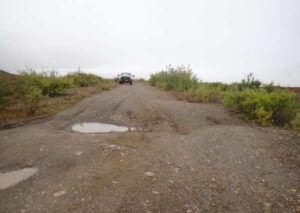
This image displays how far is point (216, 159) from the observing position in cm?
494

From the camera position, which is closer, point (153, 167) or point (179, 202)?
point (179, 202)

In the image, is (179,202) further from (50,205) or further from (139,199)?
(50,205)

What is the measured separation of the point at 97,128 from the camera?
7141 millimetres

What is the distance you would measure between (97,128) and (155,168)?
318 cm

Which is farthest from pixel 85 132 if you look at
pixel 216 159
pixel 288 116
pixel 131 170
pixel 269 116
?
pixel 288 116

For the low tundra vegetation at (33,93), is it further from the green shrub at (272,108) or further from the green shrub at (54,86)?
the green shrub at (272,108)

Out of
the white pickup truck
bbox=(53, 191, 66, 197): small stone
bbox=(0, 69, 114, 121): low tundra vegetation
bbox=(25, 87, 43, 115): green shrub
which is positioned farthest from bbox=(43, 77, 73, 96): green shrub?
the white pickup truck

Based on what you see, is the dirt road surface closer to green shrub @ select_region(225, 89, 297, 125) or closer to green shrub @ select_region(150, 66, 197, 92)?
green shrub @ select_region(225, 89, 297, 125)

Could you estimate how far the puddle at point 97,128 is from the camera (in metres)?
6.86

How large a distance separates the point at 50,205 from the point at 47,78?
11.3 metres

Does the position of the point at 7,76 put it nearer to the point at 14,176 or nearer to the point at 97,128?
the point at 97,128

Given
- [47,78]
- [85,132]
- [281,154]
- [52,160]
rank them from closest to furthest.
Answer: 1. [52,160]
2. [281,154]
3. [85,132]
4. [47,78]

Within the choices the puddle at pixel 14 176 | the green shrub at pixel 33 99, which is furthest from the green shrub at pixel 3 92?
the puddle at pixel 14 176

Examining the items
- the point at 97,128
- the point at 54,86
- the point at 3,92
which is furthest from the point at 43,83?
the point at 97,128
